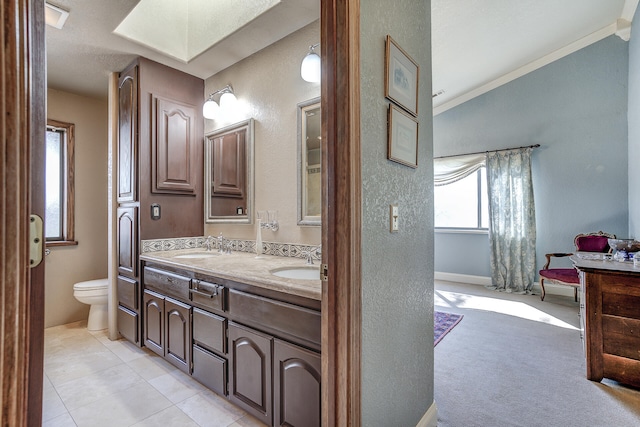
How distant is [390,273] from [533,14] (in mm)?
3516

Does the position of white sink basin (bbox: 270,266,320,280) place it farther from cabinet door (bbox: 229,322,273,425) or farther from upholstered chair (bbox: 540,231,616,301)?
upholstered chair (bbox: 540,231,616,301)

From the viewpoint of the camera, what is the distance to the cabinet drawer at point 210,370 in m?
1.78

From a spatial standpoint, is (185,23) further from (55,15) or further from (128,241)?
(128,241)

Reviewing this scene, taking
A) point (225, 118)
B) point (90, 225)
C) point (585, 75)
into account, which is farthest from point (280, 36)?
point (585, 75)

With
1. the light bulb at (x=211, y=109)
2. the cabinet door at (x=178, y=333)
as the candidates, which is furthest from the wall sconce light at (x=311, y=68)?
the cabinet door at (x=178, y=333)

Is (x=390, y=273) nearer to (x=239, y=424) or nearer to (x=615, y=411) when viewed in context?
(x=239, y=424)

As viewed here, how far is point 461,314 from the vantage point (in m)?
3.45

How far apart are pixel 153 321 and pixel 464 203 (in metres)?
4.72

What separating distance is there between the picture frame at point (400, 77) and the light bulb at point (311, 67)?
29.9 inches

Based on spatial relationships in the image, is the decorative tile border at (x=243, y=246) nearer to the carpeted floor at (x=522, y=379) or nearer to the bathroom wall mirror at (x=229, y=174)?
the bathroom wall mirror at (x=229, y=174)

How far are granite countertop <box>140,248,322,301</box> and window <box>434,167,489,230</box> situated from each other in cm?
385

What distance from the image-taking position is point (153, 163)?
2656mm

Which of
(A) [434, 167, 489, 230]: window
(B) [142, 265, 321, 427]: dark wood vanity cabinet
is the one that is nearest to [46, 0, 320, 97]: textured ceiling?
(B) [142, 265, 321, 427]: dark wood vanity cabinet

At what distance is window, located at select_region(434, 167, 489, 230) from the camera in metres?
4.86
